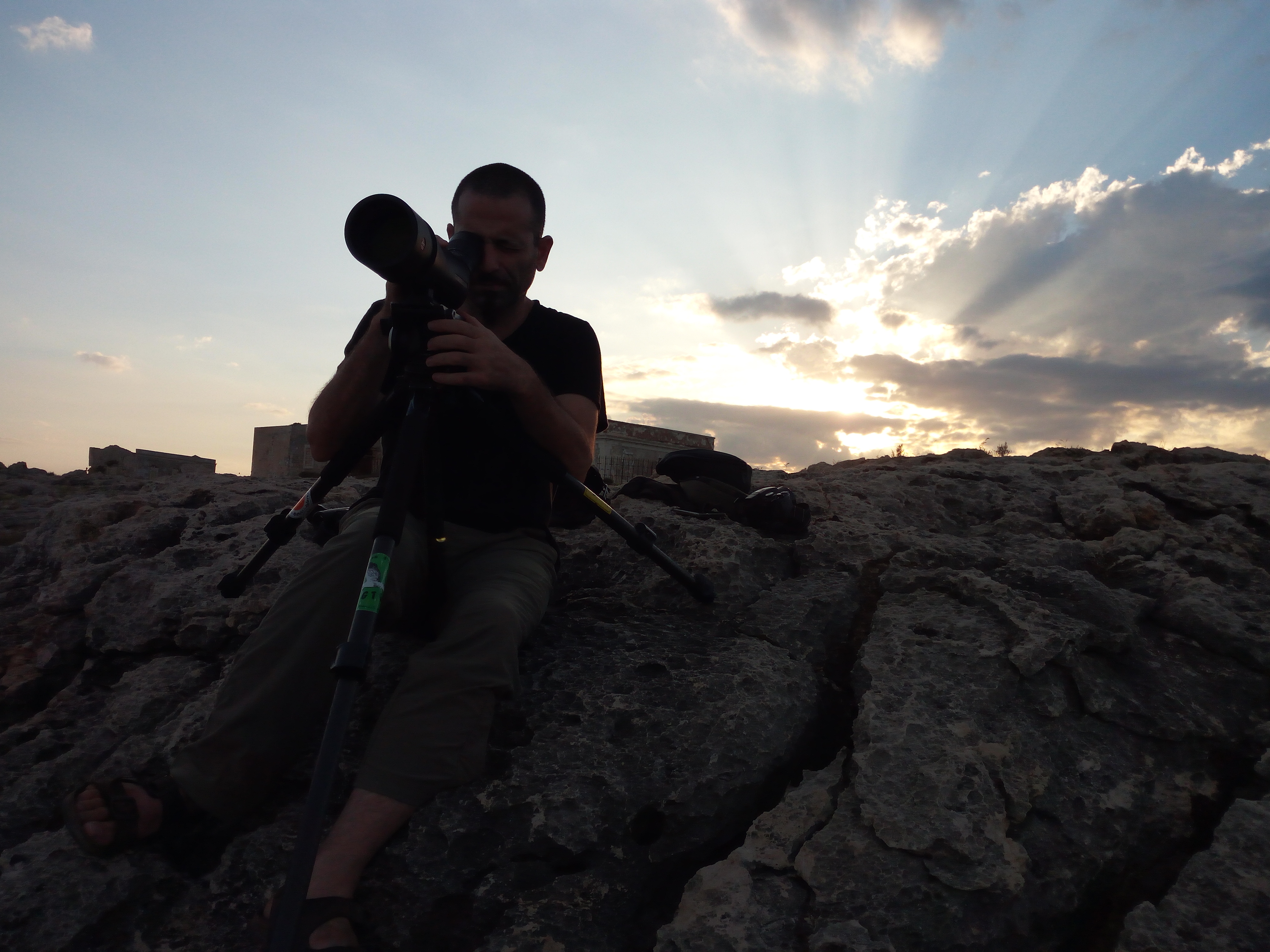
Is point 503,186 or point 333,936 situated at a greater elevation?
point 503,186

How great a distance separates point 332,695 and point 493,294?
129 centimetres

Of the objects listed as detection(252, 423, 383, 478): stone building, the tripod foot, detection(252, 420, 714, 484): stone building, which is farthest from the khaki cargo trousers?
detection(252, 423, 383, 478): stone building

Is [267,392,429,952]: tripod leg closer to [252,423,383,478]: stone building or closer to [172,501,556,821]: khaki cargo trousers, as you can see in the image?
[172,501,556,821]: khaki cargo trousers

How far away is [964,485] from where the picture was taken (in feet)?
12.0

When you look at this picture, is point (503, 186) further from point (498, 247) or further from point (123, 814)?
point (123, 814)

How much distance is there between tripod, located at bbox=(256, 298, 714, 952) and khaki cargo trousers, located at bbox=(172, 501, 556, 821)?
93mm

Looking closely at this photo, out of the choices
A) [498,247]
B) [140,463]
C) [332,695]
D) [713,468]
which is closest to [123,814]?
[332,695]

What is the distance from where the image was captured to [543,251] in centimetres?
251

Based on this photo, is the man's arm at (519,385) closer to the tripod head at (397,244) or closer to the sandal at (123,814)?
the tripod head at (397,244)

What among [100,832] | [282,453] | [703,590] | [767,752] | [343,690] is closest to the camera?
[343,690]

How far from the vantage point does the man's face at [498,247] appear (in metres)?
2.23

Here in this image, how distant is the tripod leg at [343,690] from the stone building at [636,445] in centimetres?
902

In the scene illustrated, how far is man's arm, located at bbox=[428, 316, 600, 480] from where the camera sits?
1.70 m

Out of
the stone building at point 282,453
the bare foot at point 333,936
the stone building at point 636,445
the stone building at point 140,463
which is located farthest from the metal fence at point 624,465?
the bare foot at point 333,936
